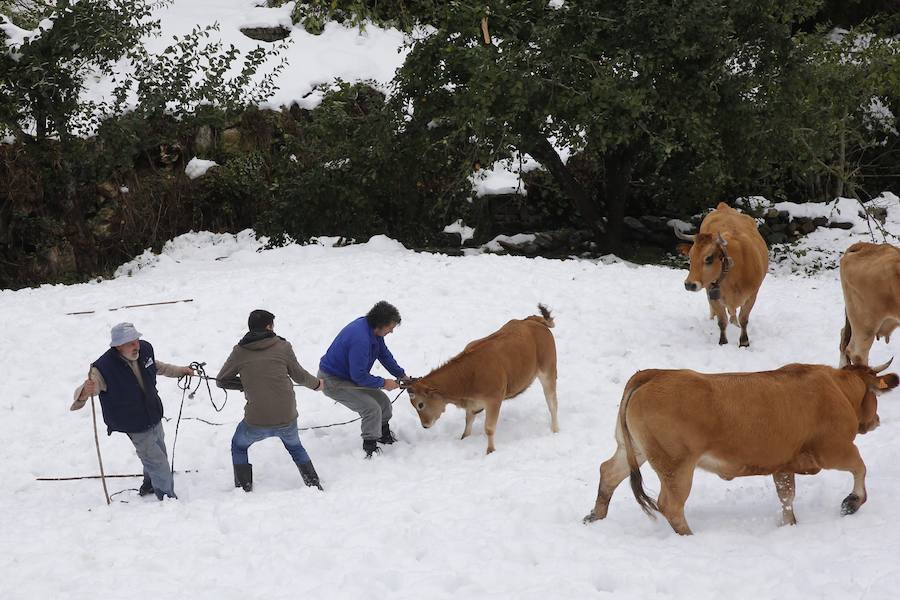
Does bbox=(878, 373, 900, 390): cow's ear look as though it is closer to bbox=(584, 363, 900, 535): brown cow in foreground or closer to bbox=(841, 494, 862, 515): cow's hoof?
bbox=(584, 363, 900, 535): brown cow in foreground

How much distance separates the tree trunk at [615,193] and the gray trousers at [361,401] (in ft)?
37.9

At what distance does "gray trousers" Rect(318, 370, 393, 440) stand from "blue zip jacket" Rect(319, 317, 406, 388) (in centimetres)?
8

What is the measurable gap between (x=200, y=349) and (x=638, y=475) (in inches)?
269

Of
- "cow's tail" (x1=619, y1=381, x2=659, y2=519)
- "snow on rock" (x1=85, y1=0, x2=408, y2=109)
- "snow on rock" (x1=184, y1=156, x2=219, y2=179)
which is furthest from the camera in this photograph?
"snow on rock" (x1=85, y1=0, x2=408, y2=109)

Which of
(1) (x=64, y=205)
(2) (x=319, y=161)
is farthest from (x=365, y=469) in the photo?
(1) (x=64, y=205)

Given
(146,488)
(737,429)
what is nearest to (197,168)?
(146,488)

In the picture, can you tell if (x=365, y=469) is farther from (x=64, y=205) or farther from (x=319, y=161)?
(x=64, y=205)

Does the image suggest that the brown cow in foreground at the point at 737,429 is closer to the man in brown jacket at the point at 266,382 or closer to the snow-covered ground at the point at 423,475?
the snow-covered ground at the point at 423,475

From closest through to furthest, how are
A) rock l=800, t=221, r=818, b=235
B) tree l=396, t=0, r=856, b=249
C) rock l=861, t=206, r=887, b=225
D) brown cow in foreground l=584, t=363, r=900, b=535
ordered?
brown cow in foreground l=584, t=363, r=900, b=535, tree l=396, t=0, r=856, b=249, rock l=861, t=206, r=887, b=225, rock l=800, t=221, r=818, b=235

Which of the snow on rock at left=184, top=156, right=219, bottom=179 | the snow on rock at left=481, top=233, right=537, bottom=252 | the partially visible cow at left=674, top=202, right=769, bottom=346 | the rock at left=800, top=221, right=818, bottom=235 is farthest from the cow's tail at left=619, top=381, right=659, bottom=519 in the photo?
the snow on rock at left=184, top=156, right=219, bottom=179

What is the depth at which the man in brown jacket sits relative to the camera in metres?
7.02

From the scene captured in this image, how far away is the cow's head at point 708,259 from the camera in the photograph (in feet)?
33.9

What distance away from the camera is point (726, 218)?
12.1m

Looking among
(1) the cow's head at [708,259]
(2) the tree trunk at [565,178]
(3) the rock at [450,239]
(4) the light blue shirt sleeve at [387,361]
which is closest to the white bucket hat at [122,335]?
(4) the light blue shirt sleeve at [387,361]
